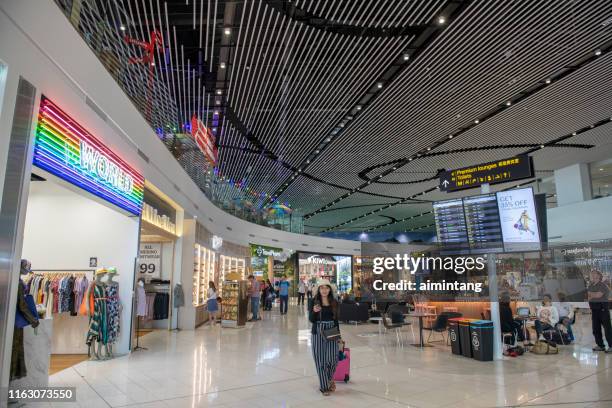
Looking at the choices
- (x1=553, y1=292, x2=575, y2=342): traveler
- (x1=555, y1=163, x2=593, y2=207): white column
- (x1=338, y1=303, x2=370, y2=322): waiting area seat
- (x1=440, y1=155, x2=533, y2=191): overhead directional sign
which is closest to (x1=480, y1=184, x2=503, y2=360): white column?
(x1=440, y1=155, x2=533, y2=191): overhead directional sign

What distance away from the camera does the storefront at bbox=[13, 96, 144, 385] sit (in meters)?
6.36

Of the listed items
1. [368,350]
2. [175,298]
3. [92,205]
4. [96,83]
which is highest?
[96,83]

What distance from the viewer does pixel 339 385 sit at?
512 centimetres

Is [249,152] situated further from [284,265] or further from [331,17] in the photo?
[284,265]

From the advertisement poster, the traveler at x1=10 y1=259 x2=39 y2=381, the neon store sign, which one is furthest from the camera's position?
the advertisement poster

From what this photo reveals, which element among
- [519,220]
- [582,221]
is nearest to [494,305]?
[519,220]

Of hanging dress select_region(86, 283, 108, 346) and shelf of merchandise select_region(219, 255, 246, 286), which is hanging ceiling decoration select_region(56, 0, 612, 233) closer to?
shelf of merchandise select_region(219, 255, 246, 286)

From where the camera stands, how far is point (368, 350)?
773 centimetres

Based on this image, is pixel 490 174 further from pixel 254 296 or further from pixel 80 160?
pixel 254 296

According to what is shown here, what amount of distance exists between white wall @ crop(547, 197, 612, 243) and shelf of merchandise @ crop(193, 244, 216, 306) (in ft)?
43.2

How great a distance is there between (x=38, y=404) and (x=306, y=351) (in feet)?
14.5

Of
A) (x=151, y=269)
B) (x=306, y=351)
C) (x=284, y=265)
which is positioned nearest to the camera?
(x=306, y=351)

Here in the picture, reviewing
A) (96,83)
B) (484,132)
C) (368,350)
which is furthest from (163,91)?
(484,132)

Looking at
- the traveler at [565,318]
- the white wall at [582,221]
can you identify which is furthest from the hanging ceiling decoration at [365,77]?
the traveler at [565,318]
